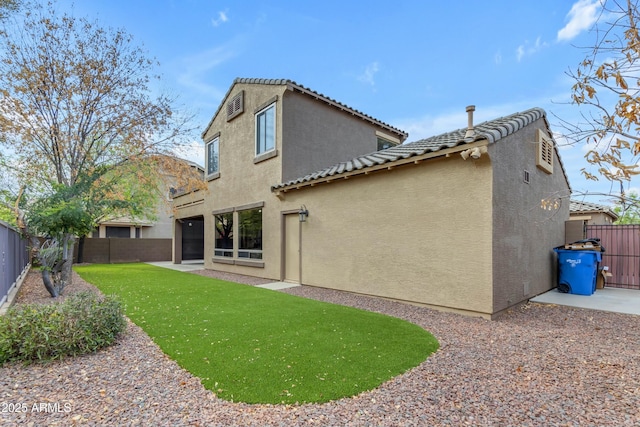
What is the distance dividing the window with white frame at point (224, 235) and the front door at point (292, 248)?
3.76 m

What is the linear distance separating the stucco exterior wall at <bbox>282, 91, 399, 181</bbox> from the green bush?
701cm

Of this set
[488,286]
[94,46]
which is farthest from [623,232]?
[94,46]

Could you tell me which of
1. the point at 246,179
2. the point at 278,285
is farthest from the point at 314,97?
the point at 278,285

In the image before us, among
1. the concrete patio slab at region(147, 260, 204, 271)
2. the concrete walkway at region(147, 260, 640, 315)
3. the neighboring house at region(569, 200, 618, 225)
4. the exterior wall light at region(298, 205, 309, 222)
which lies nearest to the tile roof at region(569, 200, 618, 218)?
the neighboring house at region(569, 200, 618, 225)

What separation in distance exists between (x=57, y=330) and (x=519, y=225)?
328 inches

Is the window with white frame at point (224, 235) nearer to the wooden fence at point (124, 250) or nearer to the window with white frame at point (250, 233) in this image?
the window with white frame at point (250, 233)

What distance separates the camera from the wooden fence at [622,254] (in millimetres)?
9820

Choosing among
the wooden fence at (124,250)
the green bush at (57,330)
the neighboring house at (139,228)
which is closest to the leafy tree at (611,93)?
the green bush at (57,330)

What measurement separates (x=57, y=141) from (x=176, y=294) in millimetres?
5176

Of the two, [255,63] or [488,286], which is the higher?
[255,63]

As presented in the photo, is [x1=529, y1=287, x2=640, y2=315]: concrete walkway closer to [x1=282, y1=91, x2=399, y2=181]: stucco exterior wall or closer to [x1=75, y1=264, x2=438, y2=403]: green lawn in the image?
[x1=75, y1=264, x2=438, y2=403]: green lawn

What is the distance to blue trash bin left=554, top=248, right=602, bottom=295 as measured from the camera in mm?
8406

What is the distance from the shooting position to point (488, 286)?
20.2ft

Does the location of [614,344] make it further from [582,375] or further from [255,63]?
[255,63]
